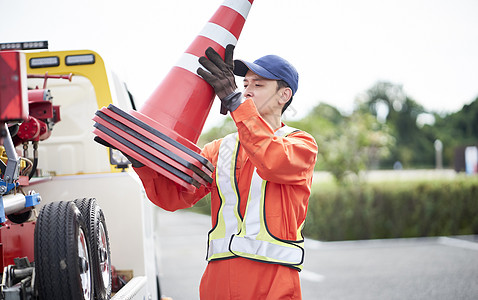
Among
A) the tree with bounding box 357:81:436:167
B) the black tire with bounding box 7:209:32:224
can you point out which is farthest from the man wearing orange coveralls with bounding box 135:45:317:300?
the tree with bounding box 357:81:436:167

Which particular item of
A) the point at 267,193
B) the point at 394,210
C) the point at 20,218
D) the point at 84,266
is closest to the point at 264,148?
the point at 267,193

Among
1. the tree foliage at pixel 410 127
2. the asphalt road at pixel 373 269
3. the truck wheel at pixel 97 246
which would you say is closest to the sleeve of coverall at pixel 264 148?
the truck wheel at pixel 97 246

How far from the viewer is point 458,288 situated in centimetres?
912

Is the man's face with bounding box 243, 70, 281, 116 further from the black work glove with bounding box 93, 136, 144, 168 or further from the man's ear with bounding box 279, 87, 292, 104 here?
the black work glove with bounding box 93, 136, 144, 168

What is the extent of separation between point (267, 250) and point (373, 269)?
878cm

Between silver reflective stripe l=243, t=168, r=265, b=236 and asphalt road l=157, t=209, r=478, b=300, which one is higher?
silver reflective stripe l=243, t=168, r=265, b=236

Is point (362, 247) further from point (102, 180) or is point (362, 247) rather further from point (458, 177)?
point (102, 180)

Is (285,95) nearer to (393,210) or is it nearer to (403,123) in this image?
(393,210)

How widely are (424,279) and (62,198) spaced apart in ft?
24.2

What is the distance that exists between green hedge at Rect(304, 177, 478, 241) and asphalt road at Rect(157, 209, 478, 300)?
1.31 ft

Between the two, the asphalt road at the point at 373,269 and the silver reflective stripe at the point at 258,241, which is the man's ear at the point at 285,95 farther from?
the asphalt road at the point at 373,269

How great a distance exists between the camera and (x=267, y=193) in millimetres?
2766

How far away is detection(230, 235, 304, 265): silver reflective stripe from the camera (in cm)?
268

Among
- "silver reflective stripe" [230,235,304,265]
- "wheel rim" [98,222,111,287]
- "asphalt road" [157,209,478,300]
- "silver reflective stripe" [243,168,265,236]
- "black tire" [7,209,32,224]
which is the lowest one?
"asphalt road" [157,209,478,300]
